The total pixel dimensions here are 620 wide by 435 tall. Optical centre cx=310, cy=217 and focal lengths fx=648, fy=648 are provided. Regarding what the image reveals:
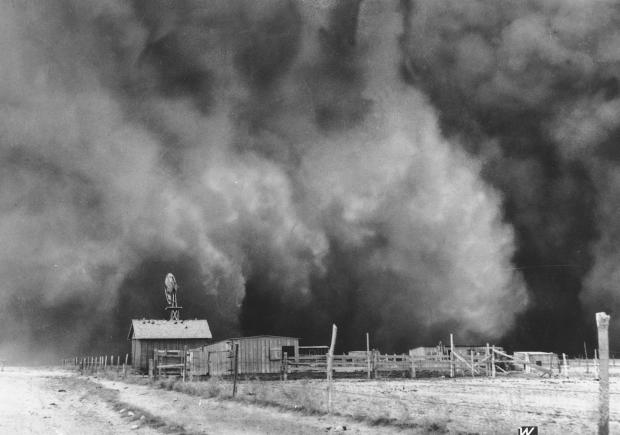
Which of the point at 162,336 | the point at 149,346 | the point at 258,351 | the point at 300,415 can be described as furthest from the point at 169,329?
the point at 300,415

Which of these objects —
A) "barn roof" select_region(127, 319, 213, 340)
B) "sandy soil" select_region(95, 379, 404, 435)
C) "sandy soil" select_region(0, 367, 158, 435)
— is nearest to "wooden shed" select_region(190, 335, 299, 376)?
"barn roof" select_region(127, 319, 213, 340)

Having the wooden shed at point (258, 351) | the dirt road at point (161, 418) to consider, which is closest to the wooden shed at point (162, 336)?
the wooden shed at point (258, 351)

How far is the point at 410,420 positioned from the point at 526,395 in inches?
496

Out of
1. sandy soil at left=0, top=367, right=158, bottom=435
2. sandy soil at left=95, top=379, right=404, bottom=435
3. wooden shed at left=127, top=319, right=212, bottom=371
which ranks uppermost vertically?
wooden shed at left=127, top=319, right=212, bottom=371

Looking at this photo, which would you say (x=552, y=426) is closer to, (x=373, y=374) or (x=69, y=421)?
(x=69, y=421)

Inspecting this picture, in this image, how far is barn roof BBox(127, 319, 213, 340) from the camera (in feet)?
205

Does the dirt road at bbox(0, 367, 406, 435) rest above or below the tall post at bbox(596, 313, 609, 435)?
below

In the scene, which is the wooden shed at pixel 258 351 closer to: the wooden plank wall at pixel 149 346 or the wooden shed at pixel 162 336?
the wooden plank wall at pixel 149 346

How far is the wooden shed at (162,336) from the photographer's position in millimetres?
61531

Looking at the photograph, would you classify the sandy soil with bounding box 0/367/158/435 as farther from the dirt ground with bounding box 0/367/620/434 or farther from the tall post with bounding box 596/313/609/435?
the tall post with bounding box 596/313/609/435

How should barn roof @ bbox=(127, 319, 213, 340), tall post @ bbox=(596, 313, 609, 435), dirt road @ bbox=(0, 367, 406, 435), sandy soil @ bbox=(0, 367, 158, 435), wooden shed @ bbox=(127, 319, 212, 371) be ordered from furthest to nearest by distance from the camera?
1. barn roof @ bbox=(127, 319, 213, 340)
2. wooden shed @ bbox=(127, 319, 212, 371)
3. sandy soil @ bbox=(0, 367, 158, 435)
4. dirt road @ bbox=(0, 367, 406, 435)
5. tall post @ bbox=(596, 313, 609, 435)

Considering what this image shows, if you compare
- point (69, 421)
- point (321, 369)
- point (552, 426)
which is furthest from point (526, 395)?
point (321, 369)

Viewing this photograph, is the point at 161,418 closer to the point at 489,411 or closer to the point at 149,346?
the point at 489,411

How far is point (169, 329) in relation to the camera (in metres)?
63.8
